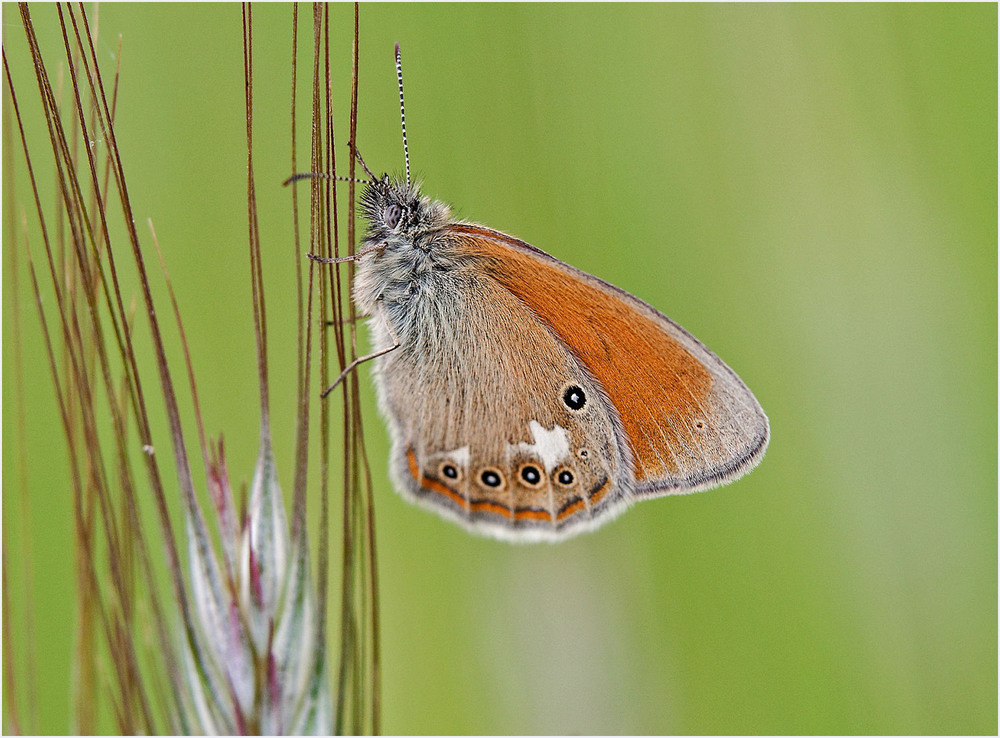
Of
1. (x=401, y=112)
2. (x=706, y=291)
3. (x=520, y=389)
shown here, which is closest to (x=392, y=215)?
(x=401, y=112)

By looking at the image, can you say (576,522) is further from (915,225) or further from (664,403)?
(915,225)

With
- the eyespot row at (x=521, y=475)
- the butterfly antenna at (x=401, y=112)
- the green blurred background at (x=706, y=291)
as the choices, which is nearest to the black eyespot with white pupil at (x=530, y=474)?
the eyespot row at (x=521, y=475)

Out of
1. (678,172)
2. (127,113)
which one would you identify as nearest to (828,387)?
(678,172)

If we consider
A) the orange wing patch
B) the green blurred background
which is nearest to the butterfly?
the orange wing patch

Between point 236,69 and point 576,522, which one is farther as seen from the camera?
point 236,69

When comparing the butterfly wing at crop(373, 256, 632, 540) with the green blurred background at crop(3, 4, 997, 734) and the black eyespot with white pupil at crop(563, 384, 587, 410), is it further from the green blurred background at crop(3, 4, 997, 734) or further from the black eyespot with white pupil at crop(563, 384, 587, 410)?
the green blurred background at crop(3, 4, 997, 734)

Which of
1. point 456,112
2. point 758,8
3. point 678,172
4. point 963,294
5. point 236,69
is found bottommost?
point 963,294

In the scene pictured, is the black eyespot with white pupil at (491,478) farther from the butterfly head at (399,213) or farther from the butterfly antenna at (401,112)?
the butterfly antenna at (401,112)

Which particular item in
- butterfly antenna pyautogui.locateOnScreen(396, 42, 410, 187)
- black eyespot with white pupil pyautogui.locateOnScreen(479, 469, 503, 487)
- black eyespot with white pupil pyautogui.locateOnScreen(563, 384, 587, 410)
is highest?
butterfly antenna pyautogui.locateOnScreen(396, 42, 410, 187)
